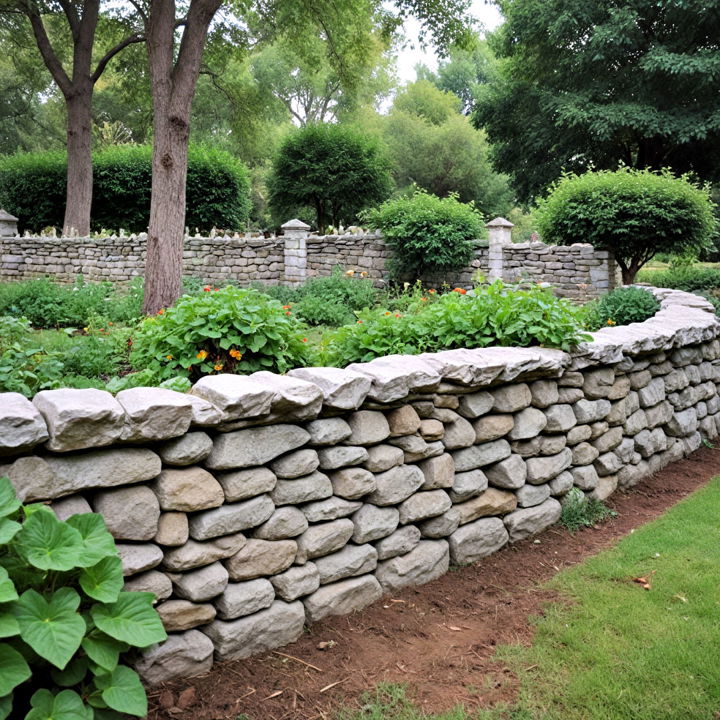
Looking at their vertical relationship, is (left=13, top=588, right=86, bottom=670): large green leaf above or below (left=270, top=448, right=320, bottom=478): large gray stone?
below

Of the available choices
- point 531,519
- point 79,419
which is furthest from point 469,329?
point 79,419

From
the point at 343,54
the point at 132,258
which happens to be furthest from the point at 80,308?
the point at 343,54

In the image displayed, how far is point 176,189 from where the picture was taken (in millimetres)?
9086

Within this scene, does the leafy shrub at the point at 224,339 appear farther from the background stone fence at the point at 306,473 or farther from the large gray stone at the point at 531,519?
the large gray stone at the point at 531,519

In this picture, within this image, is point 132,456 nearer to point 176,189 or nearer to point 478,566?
point 478,566

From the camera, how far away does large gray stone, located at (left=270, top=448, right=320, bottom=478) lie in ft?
8.48

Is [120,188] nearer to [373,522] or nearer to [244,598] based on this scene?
[373,522]

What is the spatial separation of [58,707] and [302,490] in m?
1.11

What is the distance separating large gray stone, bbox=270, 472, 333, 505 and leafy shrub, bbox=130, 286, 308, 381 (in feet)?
5.45

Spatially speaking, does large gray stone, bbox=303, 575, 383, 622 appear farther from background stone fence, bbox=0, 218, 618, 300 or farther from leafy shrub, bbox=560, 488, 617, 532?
background stone fence, bbox=0, 218, 618, 300

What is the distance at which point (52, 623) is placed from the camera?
71.2 inches

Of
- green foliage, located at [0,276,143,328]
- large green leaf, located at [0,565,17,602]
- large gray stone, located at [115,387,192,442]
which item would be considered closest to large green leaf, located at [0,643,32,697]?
large green leaf, located at [0,565,17,602]

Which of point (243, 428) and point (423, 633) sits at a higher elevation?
point (243, 428)

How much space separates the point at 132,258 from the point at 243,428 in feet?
37.2
